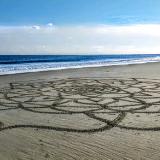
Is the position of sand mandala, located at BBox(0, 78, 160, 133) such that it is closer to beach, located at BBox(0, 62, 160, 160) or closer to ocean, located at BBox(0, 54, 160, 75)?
beach, located at BBox(0, 62, 160, 160)

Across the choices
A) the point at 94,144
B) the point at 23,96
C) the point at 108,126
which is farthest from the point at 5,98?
the point at 94,144

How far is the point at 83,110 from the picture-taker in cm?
777

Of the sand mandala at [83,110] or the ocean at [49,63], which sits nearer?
the sand mandala at [83,110]

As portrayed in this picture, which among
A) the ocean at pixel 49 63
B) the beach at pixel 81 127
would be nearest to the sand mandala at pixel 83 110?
the beach at pixel 81 127

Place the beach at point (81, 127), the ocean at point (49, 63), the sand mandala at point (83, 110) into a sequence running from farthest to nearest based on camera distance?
the ocean at point (49, 63) < the sand mandala at point (83, 110) < the beach at point (81, 127)

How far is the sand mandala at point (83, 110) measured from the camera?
621 cm

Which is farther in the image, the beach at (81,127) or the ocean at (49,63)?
the ocean at (49,63)

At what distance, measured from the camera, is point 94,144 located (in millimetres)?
5051

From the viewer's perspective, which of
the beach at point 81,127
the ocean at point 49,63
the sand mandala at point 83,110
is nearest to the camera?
the beach at point 81,127

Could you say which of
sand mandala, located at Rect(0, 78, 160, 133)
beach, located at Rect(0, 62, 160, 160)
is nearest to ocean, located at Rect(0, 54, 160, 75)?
sand mandala, located at Rect(0, 78, 160, 133)

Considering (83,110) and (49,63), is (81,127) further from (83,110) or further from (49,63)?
(49,63)

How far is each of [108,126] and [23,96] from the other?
483 cm

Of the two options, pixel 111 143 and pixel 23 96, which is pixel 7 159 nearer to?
pixel 111 143

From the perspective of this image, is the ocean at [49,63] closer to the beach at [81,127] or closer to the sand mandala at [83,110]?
the sand mandala at [83,110]
